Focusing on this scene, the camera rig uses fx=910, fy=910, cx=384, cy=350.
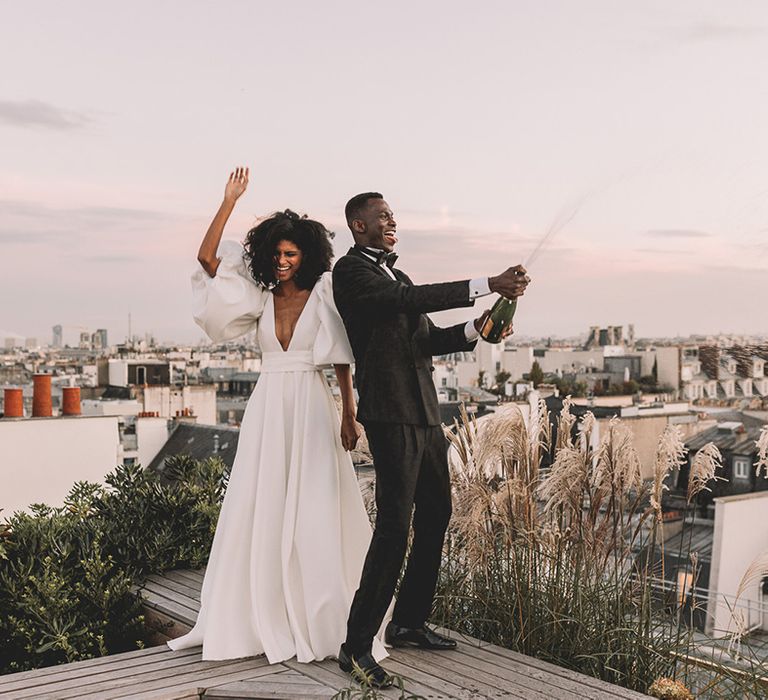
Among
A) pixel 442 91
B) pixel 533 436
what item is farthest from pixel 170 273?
→ pixel 533 436

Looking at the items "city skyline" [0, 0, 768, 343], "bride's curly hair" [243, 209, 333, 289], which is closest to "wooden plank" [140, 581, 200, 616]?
"bride's curly hair" [243, 209, 333, 289]

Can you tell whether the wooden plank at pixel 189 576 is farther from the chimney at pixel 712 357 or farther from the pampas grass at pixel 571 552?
the chimney at pixel 712 357

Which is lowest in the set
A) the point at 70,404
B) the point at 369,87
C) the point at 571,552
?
the point at 571,552

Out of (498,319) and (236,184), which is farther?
(236,184)

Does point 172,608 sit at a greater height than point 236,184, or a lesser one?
lesser

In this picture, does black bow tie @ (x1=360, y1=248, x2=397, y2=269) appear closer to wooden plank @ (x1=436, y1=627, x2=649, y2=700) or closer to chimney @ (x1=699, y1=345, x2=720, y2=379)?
chimney @ (x1=699, y1=345, x2=720, y2=379)

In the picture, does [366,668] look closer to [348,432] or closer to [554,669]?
[554,669]

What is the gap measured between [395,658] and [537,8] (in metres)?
8.31

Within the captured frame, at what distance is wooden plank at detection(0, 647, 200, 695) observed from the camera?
9.61ft

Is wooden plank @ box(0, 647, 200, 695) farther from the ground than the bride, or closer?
closer

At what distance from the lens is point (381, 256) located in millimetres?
2992

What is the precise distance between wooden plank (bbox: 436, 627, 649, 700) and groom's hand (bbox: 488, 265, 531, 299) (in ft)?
4.08

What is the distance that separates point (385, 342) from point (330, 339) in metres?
0.29

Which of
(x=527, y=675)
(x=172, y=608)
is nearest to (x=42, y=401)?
(x=172, y=608)
